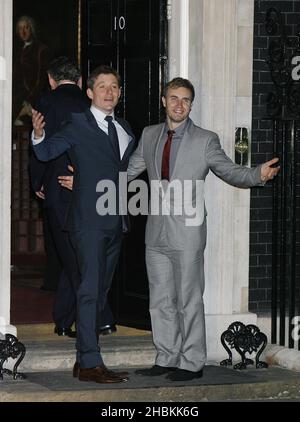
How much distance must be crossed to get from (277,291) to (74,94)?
6.75 feet

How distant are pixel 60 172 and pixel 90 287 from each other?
48.6 inches

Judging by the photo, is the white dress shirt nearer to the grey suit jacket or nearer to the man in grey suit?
the man in grey suit

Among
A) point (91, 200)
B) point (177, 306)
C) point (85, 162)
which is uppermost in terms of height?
point (85, 162)

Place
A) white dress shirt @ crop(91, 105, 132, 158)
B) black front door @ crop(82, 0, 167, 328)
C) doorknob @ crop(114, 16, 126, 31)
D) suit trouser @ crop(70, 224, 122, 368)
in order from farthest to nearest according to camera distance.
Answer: doorknob @ crop(114, 16, 126, 31) < black front door @ crop(82, 0, 167, 328) < white dress shirt @ crop(91, 105, 132, 158) < suit trouser @ crop(70, 224, 122, 368)

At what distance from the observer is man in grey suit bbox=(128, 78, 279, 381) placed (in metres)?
9.77

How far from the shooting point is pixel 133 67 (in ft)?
35.7

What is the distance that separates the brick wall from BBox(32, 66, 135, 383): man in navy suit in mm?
1510

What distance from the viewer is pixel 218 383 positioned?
9.79 m

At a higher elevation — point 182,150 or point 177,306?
point 182,150

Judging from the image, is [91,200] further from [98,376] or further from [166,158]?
[98,376]

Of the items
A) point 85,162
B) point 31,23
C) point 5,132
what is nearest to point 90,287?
point 85,162

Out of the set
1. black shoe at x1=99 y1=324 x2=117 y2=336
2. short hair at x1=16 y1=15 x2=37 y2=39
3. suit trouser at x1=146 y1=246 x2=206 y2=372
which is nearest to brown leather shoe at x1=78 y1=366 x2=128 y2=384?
suit trouser at x1=146 y1=246 x2=206 y2=372
